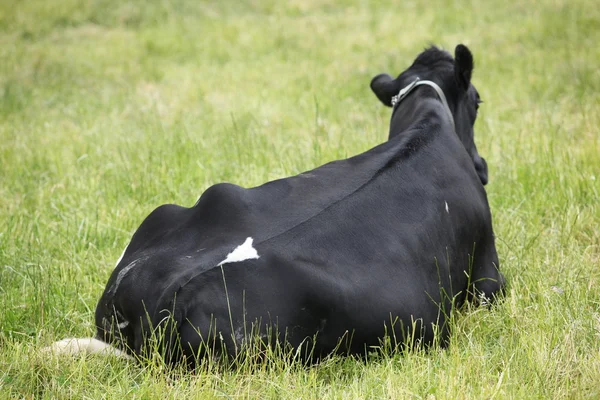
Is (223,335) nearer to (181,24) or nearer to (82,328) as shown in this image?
(82,328)

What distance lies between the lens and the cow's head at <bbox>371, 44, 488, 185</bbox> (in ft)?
15.7

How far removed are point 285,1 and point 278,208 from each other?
11847 millimetres

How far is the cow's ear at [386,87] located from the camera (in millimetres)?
5172

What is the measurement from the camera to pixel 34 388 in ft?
11.1

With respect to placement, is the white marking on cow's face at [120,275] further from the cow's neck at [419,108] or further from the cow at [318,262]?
the cow's neck at [419,108]

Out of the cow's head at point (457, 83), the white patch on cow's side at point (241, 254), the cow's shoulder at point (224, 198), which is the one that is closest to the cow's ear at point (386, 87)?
the cow's head at point (457, 83)

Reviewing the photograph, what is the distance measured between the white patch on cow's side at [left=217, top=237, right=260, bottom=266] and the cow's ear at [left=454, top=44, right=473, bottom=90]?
2.10 m

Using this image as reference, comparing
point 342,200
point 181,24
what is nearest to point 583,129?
point 342,200

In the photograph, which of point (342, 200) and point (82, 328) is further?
point (82, 328)

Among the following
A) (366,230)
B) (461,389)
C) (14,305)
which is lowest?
(461,389)

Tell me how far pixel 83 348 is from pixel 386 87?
2.77m

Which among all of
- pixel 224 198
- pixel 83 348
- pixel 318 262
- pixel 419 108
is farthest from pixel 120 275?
pixel 419 108

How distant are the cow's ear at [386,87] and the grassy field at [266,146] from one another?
3.60 ft

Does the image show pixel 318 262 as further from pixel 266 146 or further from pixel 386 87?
pixel 266 146
